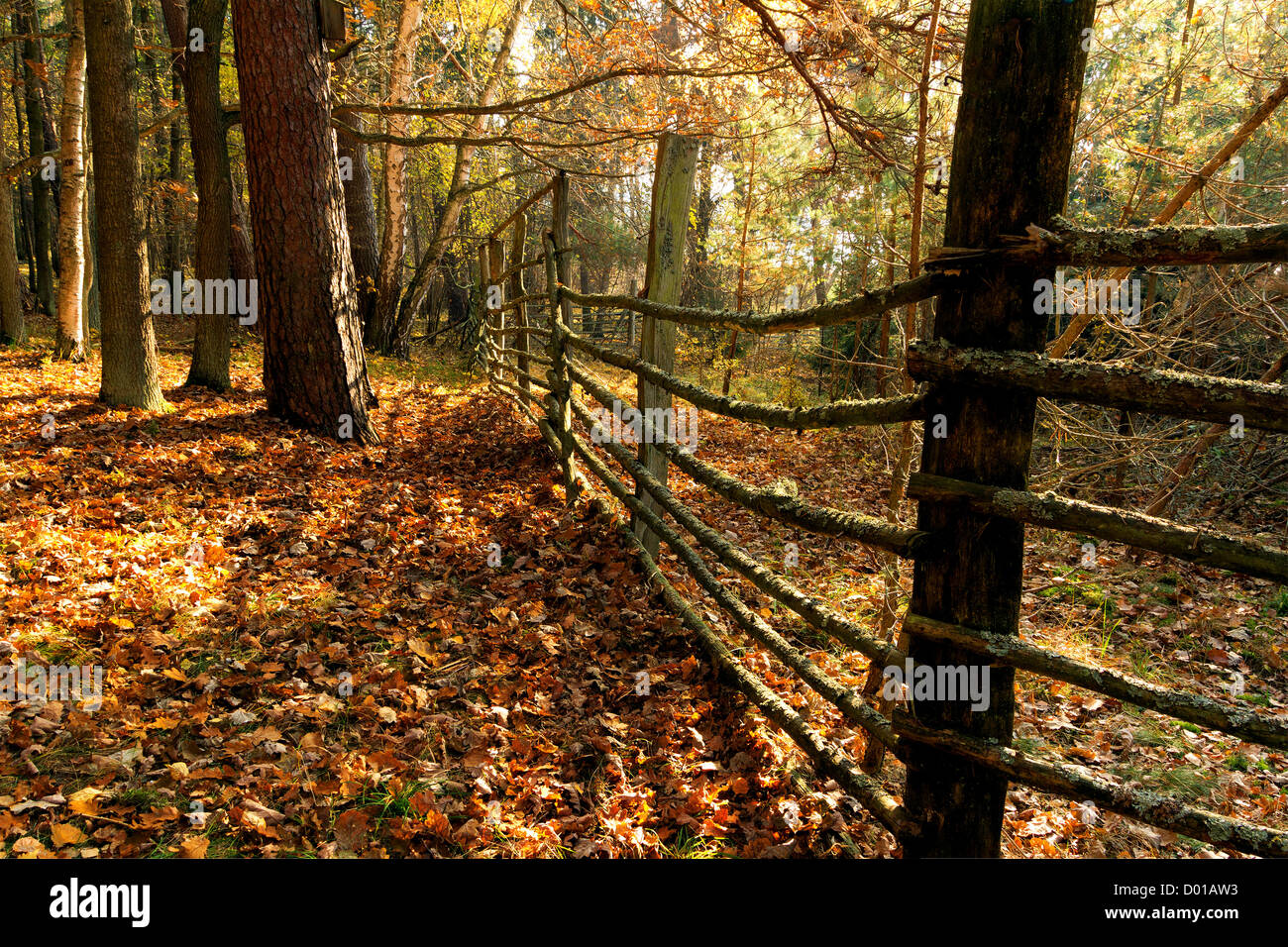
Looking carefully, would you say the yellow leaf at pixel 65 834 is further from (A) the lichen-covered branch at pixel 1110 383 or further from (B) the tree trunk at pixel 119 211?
(B) the tree trunk at pixel 119 211

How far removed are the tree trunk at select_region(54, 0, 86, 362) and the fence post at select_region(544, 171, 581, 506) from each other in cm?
697

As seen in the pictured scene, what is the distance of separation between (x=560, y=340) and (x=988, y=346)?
3948 millimetres

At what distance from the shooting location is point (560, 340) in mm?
5301

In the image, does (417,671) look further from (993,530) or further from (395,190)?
(395,190)

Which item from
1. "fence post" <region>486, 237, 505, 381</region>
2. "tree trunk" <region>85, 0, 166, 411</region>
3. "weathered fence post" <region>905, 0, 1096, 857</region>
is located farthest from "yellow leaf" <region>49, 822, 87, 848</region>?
"fence post" <region>486, 237, 505, 381</region>

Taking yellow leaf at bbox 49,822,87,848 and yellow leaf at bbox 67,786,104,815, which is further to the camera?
yellow leaf at bbox 67,786,104,815

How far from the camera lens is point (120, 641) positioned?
3.02 m

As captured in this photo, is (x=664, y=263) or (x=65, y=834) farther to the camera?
(x=664, y=263)

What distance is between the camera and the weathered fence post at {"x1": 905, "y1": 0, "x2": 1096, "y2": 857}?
1.66 m

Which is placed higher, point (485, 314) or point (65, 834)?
point (485, 314)

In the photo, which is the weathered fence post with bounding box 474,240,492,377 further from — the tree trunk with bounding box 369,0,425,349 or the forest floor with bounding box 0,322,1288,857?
the forest floor with bounding box 0,322,1288,857

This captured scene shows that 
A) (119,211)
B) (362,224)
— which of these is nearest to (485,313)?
(362,224)
